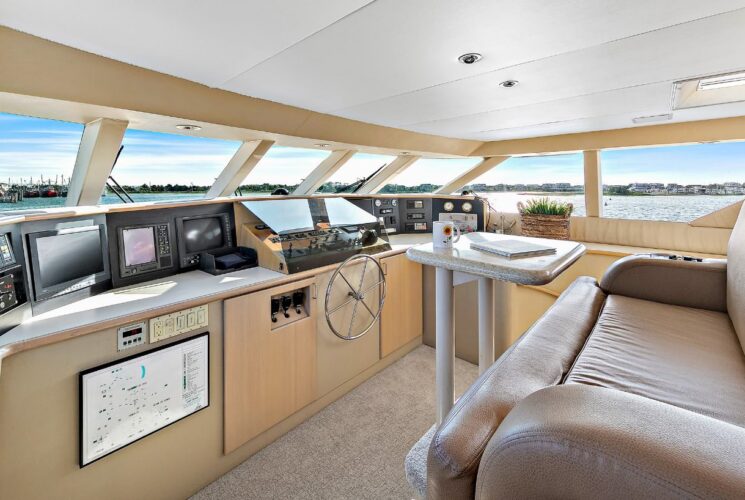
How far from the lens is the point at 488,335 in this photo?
1098mm

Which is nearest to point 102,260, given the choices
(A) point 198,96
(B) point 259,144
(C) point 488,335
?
(A) point 198,96

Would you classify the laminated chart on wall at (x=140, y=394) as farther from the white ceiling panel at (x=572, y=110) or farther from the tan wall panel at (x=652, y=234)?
the tan wall panel at (x=652, y=234)

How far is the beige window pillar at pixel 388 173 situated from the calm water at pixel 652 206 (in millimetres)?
1118

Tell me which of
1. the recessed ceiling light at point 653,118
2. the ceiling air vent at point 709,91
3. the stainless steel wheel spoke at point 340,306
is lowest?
the stainless steel wheel spoke at point 340,306

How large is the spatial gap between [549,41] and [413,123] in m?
1.63

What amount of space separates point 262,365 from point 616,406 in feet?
5.38

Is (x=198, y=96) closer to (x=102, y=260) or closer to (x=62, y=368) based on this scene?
(x=102, y=260)

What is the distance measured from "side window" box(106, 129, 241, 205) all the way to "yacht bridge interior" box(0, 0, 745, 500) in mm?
44

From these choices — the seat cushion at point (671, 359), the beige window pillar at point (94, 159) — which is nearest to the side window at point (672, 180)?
the seat cushion at point (671, 359)

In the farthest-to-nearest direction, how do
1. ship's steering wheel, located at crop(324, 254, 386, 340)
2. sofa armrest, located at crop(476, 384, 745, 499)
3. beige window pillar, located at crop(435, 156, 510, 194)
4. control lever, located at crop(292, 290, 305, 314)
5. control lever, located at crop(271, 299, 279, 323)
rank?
beige window pillar, located at crop(435, 156, 510, 194), ship's steering wheel, located at crop(324, 254, 386, 340), control lever, located at crop(292, 290, 305, 314), control lever, located at crop(271, 299, 279, 323), sofa armrest, located at crop(476, 384, 745, 499)

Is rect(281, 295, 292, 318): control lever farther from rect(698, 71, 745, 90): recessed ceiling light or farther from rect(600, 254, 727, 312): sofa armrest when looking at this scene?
rect(698, 71, 745, 90): recessed ceiling light

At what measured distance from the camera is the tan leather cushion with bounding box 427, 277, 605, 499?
647 mm

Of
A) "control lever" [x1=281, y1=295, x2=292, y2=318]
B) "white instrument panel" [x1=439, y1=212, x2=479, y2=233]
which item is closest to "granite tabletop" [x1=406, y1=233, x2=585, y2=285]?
"control lever" [x1=281, y1=295, x2=292, y2=318]

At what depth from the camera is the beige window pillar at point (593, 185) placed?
3.50 meters
